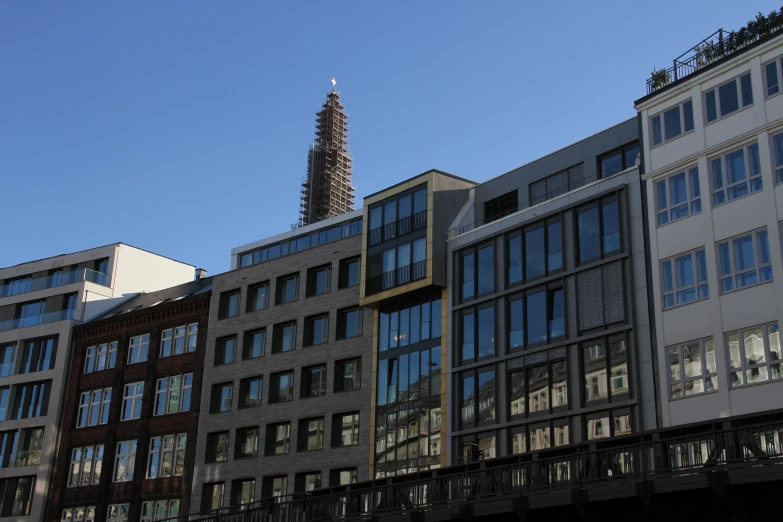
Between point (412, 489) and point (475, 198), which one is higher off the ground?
point (475, 198)

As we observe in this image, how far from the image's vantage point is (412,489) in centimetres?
3416

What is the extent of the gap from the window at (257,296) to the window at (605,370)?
22520mm

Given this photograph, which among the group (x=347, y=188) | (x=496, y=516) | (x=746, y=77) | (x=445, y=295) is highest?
(x=347, y=188)

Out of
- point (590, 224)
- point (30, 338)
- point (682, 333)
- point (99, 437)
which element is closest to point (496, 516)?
→ point (682, 333)

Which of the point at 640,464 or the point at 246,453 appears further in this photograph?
the point at 246,453

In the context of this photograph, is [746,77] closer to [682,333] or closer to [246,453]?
[682,333]

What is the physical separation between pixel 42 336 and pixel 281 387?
21.0m

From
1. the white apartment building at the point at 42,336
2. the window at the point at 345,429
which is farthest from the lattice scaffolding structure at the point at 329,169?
the window at the point at 345,429

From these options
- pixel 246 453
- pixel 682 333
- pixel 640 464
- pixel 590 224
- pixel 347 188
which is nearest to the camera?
pixel 640 464

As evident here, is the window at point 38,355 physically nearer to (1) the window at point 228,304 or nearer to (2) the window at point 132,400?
(2) the window at point 132,400

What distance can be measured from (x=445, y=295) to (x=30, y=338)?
33.1 m

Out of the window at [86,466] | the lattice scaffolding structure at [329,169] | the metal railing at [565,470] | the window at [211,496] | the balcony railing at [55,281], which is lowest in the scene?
the metal railing at [565,470]

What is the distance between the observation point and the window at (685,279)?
37.7 meters

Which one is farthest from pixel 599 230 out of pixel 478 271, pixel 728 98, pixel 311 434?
pixel 311 434
